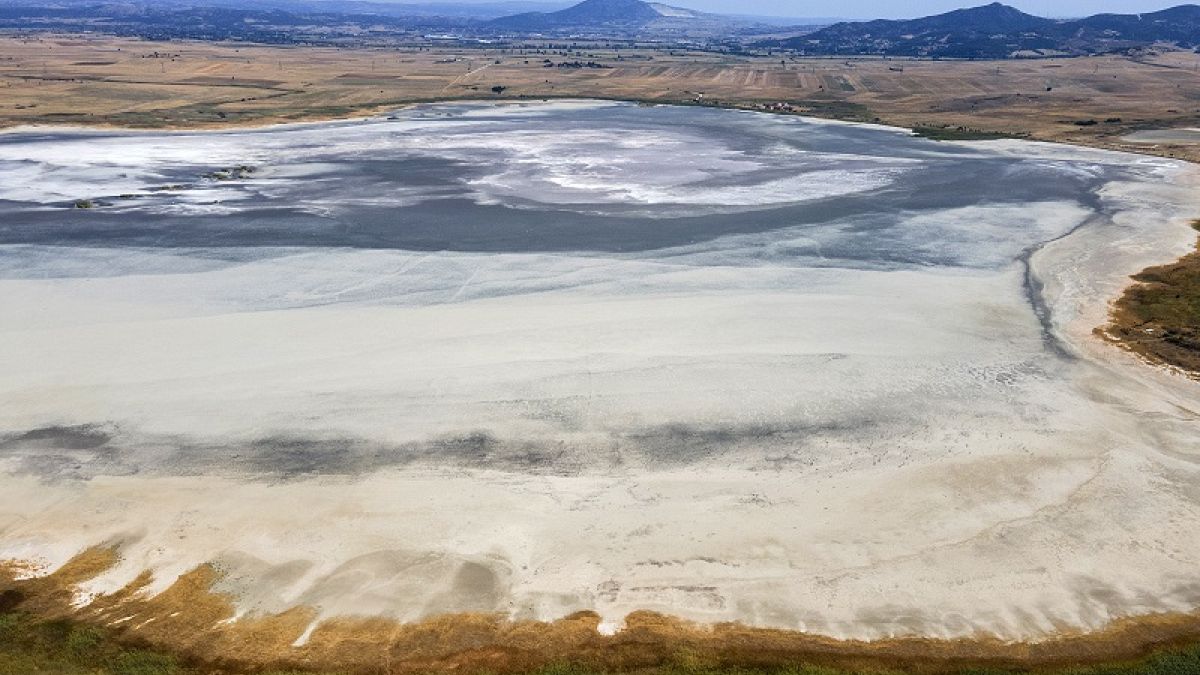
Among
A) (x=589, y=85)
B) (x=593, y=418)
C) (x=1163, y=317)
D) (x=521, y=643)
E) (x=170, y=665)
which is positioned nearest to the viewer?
(x=170, y=665)

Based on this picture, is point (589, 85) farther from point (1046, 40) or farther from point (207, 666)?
point (1046, 40)

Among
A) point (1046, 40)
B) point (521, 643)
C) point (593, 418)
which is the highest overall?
point (1046, 40)

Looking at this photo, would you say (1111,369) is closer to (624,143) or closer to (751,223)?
(751,223)

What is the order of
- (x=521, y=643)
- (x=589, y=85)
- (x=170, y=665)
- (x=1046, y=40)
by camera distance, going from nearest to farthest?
(x=170, y=665), (x=521, y=643), (x=589, y=85), (x=1046, y=40)

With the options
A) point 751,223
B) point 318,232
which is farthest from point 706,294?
point 318,232

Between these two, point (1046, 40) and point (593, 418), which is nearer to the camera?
point (593, 418)

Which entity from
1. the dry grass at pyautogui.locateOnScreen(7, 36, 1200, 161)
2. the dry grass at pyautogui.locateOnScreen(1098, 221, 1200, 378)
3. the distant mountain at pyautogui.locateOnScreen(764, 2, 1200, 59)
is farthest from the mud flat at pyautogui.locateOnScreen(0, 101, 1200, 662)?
the distant mountain at pyautogui.locateOnScreen(764, 2, 1200, 59)

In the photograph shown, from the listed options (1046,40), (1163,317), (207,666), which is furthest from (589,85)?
(1046,40)
